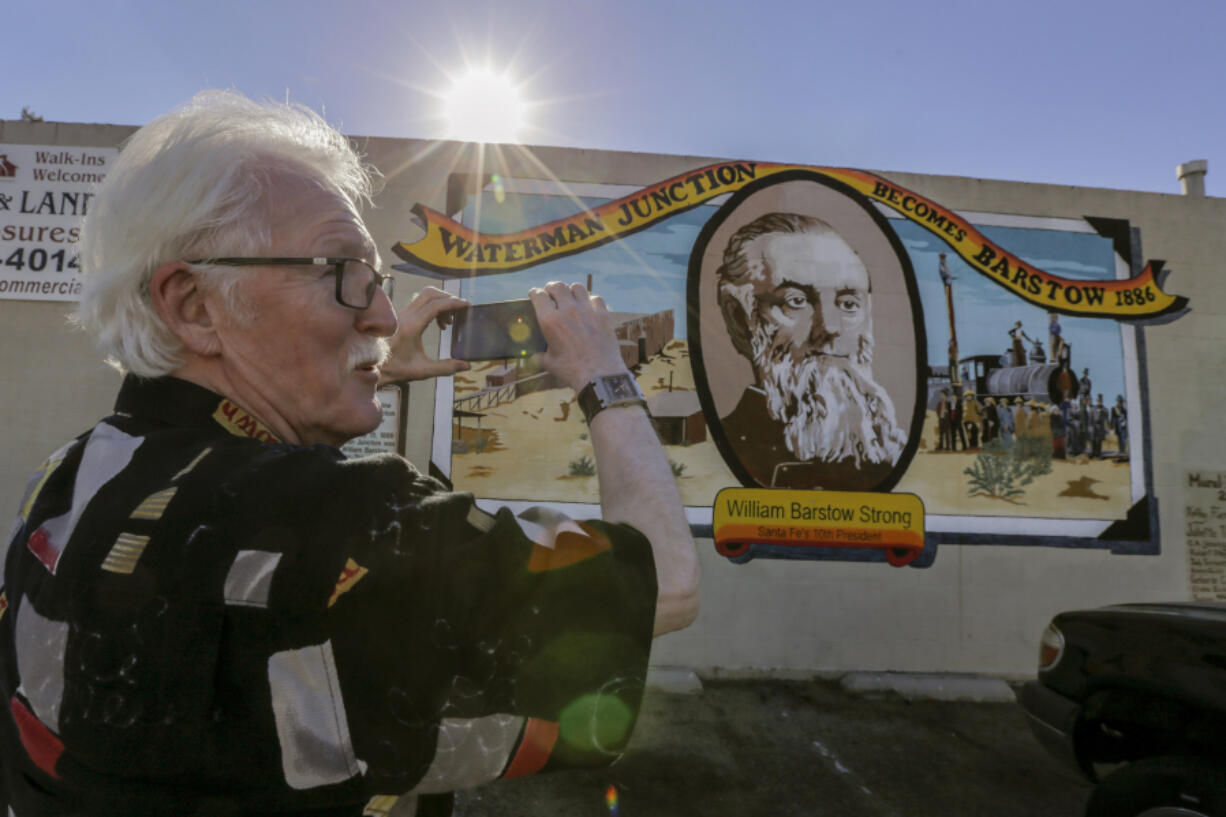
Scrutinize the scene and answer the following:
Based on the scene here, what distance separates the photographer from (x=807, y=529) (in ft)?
17.5

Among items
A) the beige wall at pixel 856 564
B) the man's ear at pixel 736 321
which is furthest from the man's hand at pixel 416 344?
the man's ear at pixel 736 321

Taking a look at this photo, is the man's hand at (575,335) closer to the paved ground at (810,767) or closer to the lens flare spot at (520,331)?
the lens flare spot at (520,331)

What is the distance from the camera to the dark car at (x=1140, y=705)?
2201 millimetres

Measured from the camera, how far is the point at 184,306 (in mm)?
860

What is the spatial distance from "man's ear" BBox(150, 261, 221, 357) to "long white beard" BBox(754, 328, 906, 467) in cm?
502

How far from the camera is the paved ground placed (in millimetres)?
3326

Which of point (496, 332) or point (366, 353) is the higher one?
point (496, 332)

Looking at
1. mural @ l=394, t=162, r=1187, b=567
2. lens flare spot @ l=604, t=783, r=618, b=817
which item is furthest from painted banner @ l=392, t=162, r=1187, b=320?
lens flare spot @ l=604, t=783, r=618, b=817

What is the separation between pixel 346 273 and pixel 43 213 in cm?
651

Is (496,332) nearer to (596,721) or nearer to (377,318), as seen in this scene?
(377,318)

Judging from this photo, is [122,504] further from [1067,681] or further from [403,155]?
[403,155]

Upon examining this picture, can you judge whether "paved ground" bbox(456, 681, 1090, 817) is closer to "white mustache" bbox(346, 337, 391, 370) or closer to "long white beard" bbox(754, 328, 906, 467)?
"long white beard" bbox(754, 328, 906, 467)

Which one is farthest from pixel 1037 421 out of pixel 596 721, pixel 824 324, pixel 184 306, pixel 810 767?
pixel 184 306

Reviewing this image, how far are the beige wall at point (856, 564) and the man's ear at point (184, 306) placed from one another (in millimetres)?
4529
